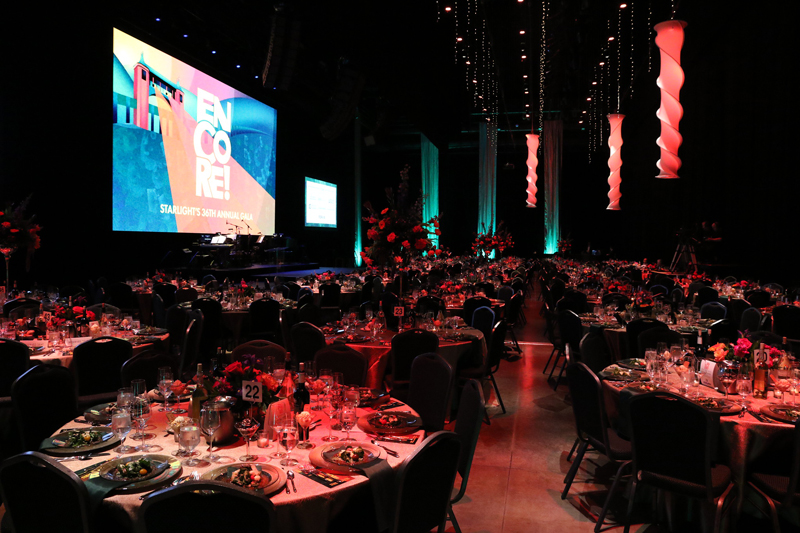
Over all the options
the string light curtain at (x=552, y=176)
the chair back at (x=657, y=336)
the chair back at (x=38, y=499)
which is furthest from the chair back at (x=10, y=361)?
the string light curtain at (x=552, y=176)

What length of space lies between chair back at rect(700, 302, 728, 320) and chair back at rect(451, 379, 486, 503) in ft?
17.0

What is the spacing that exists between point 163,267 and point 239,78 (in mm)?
5648

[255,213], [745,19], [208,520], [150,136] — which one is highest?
[745,19]

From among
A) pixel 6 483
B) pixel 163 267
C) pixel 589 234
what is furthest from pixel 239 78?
pixel 589 234

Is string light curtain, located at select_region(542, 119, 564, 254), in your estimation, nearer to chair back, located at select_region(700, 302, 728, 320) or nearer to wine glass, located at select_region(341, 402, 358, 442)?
chair back, located at select_region(700, 302, 728, 320)

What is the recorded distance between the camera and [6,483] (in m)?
1.85

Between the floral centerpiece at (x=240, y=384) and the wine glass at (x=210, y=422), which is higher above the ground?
the floral centerpiece at (x=240, y=384)

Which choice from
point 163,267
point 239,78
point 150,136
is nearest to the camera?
point 150,136

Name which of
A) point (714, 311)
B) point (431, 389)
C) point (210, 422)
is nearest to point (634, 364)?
point (431, 389)

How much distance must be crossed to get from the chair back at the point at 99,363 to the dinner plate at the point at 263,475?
2.57 m

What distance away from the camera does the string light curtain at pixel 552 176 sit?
21234 mm

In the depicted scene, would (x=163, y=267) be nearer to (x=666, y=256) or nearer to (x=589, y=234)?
(x=666, y=256)

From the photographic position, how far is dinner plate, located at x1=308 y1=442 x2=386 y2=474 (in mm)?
2111

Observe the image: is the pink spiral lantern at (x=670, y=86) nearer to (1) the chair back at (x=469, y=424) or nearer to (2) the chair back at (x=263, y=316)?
(1) the chair back at (x=469, y=424)
